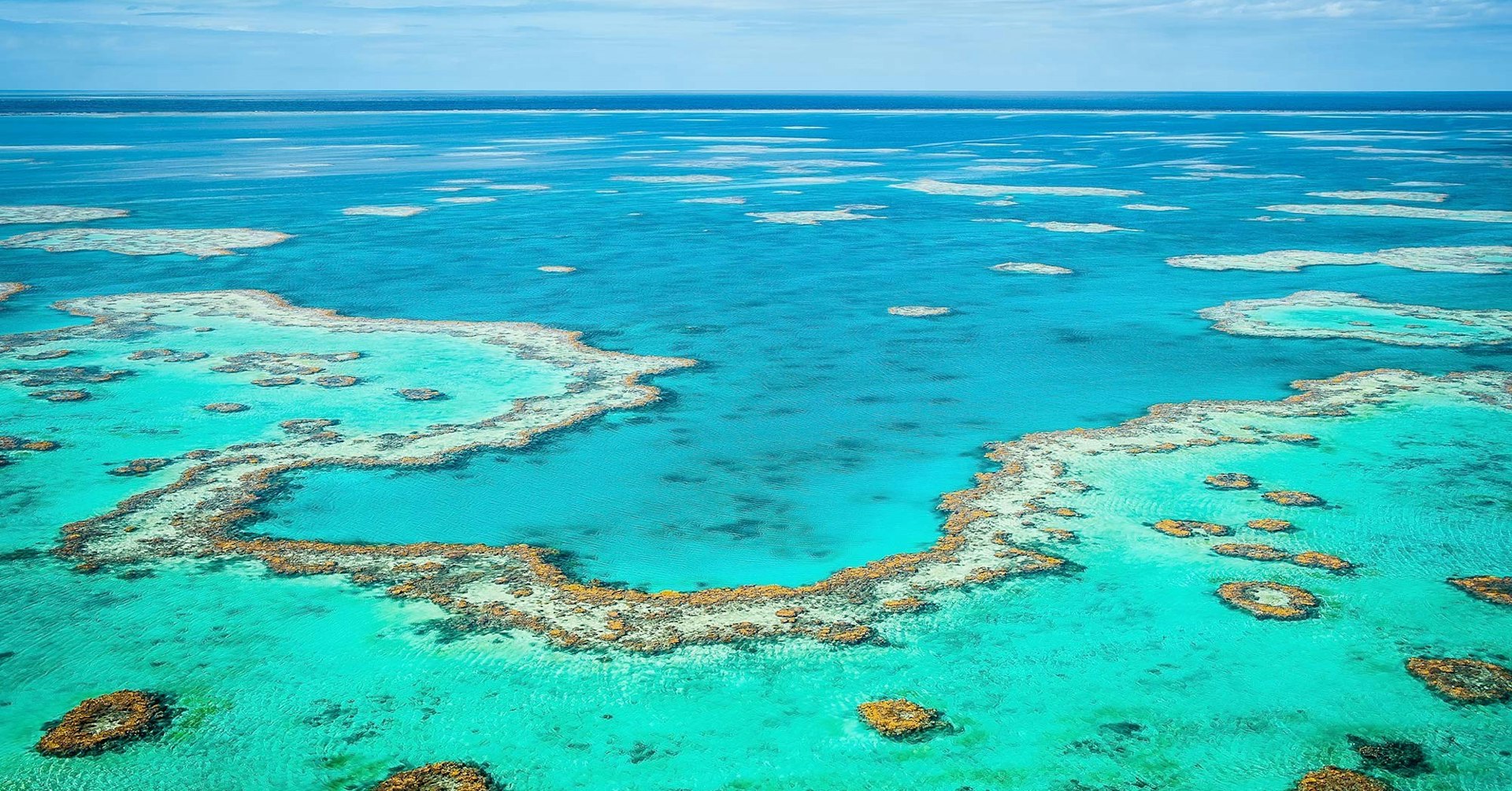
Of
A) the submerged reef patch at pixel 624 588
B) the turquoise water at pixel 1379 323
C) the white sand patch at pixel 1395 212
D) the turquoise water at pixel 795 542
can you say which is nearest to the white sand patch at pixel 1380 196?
the white sand patch at pixel 1395 212

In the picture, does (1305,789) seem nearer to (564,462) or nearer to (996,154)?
(564,462)

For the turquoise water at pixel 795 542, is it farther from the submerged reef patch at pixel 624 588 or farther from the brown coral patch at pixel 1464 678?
the submerged reef patch at pixel 624 588

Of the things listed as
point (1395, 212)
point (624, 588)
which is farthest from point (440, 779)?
point (1395, 212)

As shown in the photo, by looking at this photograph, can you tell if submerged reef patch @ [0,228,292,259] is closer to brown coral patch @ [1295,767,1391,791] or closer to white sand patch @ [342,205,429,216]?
white sand patch @ [342,205,429,216]

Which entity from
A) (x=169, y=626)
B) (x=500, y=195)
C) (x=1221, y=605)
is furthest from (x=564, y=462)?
(x=500, y=195)

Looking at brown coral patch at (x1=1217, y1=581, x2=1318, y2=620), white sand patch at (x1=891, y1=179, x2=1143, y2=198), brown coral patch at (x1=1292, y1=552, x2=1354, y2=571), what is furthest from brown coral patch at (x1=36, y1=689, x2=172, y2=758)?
white sand patch at (x1=891, y1=179, x2=1143, y2=198)
